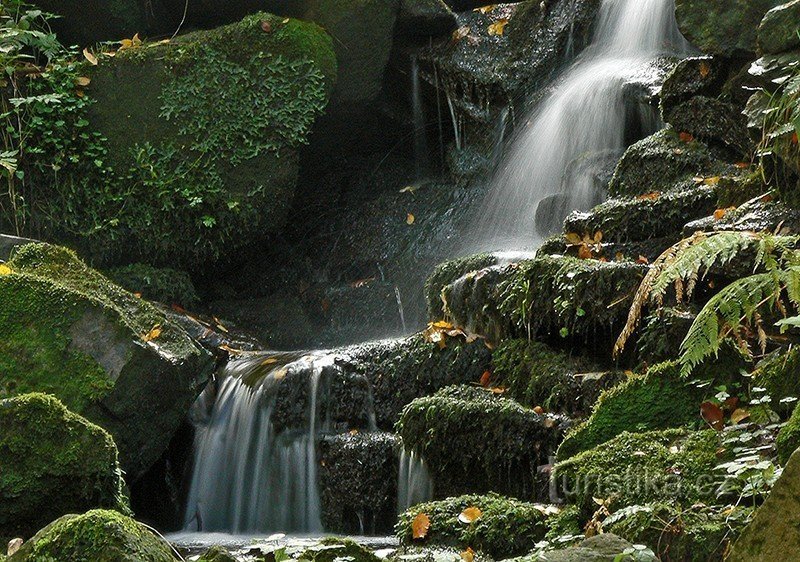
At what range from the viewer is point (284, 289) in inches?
455

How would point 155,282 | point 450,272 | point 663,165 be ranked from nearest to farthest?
point 663,165, point 450,272, point 155,282

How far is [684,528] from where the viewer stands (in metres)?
3.40

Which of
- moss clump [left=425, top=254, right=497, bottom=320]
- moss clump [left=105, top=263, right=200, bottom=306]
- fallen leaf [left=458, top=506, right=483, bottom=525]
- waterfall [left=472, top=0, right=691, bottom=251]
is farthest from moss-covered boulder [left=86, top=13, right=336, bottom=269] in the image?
fallen leaf [left=458, top=506, right=483, bottom=525]

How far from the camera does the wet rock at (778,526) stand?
2.42 m

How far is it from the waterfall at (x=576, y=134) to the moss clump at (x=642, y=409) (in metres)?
4.61

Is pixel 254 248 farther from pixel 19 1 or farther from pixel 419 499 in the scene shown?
pixel 419 499

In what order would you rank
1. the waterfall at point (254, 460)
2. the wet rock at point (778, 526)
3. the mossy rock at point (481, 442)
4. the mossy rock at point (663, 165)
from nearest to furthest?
the wet rock at point (778, 526) < the mossy rock at point (481, 442) < the waterfall at point (254, 460) < the mossy rock at point (663, 165)

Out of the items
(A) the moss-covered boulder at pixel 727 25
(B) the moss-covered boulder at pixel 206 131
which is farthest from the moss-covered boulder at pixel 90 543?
(B) the moss-covered boulder at pixel 206 131

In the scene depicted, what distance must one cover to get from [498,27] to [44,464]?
857cm

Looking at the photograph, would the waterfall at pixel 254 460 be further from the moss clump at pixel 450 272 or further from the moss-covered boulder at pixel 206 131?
the moss-covered boulder at pixel 206 131

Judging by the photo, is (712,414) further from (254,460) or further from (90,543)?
(254,460)

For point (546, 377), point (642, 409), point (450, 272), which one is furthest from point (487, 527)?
point (450, 272)

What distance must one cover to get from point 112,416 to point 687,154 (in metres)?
4.93

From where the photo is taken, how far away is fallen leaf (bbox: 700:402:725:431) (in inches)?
177
